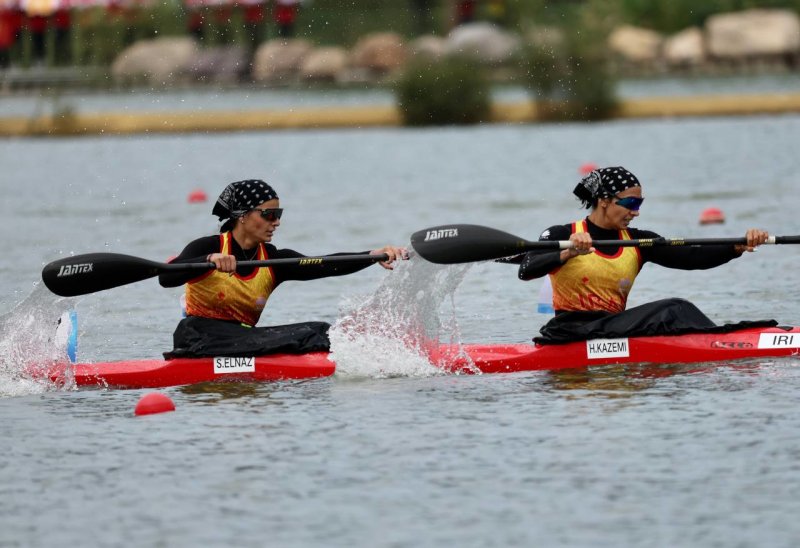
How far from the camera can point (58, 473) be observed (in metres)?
10.5

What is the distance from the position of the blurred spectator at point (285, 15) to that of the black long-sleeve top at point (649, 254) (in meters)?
67.2

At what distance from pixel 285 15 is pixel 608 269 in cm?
6841

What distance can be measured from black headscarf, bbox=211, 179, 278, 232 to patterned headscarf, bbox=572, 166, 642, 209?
2374 mm

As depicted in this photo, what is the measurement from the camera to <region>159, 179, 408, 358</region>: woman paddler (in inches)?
512

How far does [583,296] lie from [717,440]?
262 cm

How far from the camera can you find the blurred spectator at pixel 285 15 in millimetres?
79375

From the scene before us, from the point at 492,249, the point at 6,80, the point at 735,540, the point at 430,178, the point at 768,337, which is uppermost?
the point at 6,80

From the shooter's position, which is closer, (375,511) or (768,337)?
(375,511)

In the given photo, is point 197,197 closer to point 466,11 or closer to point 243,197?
point 243,197

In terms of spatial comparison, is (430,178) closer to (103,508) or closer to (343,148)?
(343,148)

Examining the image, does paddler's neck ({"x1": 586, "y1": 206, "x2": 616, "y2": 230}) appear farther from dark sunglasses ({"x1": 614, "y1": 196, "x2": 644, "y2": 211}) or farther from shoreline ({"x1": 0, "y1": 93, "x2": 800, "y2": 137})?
shoreline ({"x1": 0, "y1": 93, "x2": 800, "y2": 137})

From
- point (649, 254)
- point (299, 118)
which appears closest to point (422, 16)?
point (299, 118)

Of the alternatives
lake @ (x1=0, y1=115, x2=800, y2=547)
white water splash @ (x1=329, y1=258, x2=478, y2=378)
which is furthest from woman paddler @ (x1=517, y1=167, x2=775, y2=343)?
white water splash @ (x1=329, y1=258, x2=478, y2=378)

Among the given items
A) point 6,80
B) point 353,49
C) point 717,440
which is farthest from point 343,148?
point 717,440
